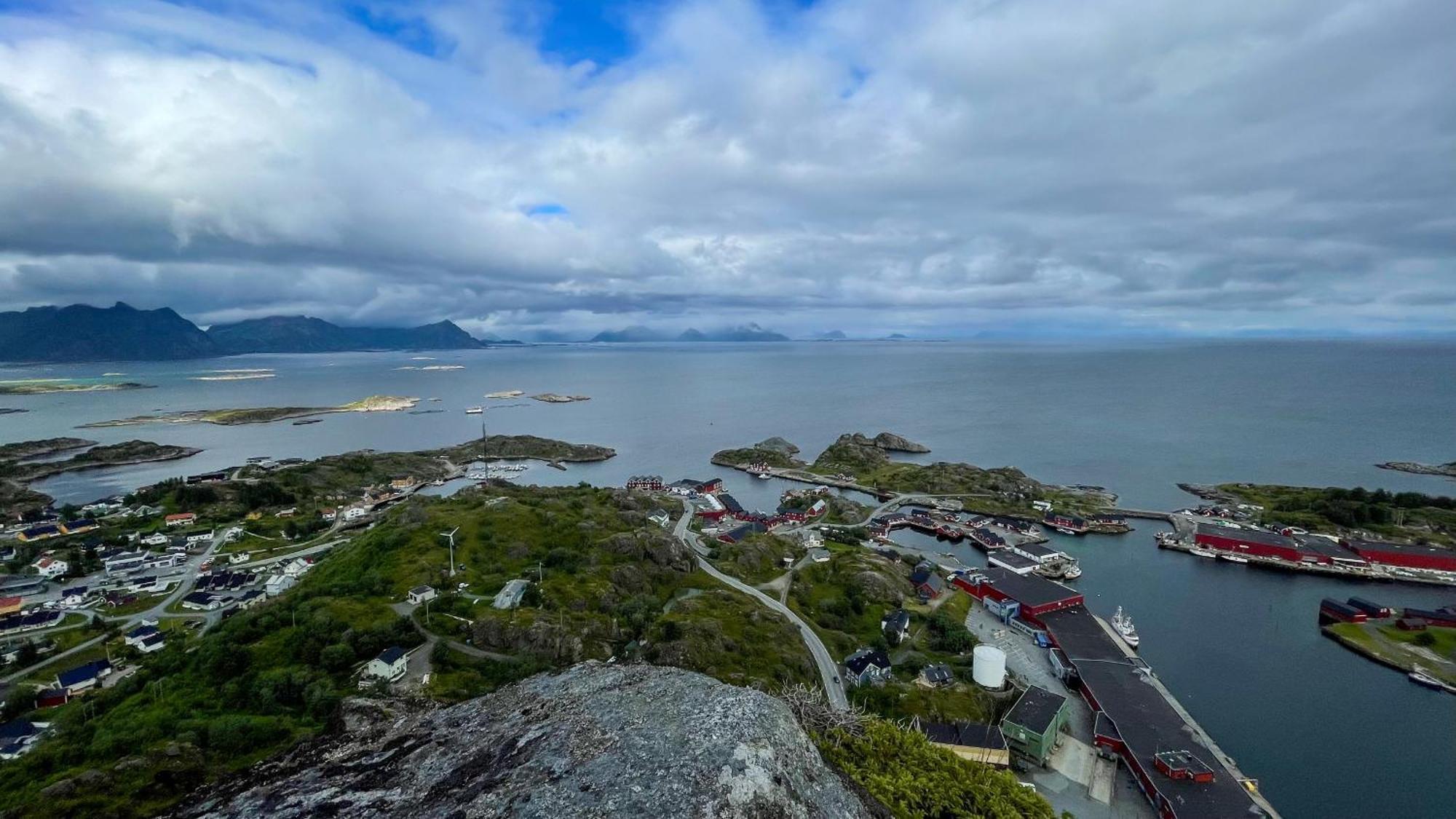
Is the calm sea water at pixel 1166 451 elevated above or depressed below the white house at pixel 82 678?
below

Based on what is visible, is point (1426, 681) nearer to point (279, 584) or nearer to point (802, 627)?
point (802, 627)

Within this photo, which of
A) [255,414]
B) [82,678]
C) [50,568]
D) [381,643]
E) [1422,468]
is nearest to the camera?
[381,643]

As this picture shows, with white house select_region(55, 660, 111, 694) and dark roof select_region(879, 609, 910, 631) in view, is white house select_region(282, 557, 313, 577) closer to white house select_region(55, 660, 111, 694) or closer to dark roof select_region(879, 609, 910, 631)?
white house select_region(55, 660, 111, 694)

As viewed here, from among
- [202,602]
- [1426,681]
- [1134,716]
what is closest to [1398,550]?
[1426,681]

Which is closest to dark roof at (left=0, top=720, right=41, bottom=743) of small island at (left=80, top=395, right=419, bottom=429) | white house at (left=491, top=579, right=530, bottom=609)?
white house at (left=491, top=579, right=530, bottom=609)

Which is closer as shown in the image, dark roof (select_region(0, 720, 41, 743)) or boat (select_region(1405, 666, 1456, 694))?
dark roof (select_region(0, 720, 41, 743))

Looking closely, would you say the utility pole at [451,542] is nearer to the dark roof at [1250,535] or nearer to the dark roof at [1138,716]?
the dark roof at [1138,716]

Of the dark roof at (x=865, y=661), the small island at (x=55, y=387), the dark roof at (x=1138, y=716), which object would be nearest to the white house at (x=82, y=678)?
the dark roof at (x=865, y=661)
